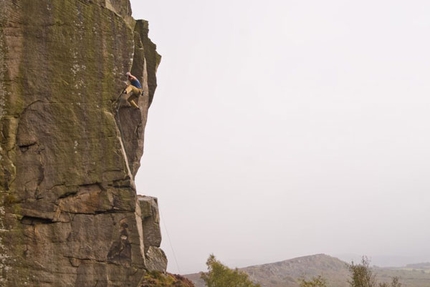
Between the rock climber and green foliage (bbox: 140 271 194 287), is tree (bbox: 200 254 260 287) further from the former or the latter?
the rock climber

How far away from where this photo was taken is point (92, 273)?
2269 centimetres

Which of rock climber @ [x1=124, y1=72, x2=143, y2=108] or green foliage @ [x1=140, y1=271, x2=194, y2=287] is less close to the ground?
rock climber @ [x1=124, y1=72, x2=143, y2=108]

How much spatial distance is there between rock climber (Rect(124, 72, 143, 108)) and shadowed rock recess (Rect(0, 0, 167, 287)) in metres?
1.05

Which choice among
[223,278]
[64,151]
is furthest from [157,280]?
[64,151]

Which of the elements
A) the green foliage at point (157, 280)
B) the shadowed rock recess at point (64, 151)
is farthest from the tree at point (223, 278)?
the shadowed rock recess at point (64, 151)

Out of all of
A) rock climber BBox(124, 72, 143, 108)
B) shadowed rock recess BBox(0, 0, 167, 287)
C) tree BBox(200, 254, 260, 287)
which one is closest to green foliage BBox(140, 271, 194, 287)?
tree BBox(200, 254, 260, 287)

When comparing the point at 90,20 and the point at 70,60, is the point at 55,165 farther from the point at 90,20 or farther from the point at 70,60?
the point at 90,20

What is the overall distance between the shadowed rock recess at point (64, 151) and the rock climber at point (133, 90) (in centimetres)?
105

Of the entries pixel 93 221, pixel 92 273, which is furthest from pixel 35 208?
pixel 92 273

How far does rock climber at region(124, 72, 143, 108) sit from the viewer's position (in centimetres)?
2630

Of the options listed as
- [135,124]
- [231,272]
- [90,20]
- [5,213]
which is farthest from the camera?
[231,272]

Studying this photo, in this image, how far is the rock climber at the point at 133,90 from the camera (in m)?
26.3

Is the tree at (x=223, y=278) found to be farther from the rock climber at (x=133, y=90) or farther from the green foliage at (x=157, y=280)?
the rock climber at (x=133, y=90)

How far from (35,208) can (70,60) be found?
9.28 meters
